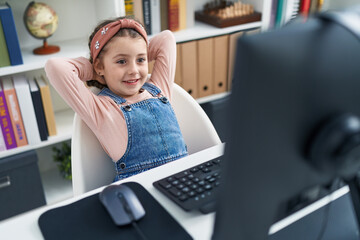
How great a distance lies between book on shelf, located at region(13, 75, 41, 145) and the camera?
5.55ft

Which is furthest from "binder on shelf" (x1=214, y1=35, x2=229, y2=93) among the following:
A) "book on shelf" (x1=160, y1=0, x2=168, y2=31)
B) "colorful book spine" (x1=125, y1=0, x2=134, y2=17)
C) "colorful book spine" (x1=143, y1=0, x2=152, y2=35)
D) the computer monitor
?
the computer monitor

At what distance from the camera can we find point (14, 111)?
1.72m

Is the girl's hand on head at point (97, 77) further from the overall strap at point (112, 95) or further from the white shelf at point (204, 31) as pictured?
the white shelf at point (204, 31)

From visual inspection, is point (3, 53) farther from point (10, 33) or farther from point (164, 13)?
point (164, 13)

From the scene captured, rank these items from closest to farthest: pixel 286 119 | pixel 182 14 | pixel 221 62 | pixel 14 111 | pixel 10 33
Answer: pixel 286 119, pixel 10 33, pixel 14 111, pixel 182 14, pixel 221 62

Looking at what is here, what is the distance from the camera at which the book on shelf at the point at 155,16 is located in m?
1.93

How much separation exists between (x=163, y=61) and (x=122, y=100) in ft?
0.79

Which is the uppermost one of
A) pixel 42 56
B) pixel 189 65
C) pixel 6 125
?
pixel 42 56

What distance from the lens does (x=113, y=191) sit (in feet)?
2.56

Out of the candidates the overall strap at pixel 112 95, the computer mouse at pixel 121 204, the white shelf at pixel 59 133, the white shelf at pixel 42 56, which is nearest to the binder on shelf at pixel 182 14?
the white shelf at pixel 42 56

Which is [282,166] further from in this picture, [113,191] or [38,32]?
[38,32]

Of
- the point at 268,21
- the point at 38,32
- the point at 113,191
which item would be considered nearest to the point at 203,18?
the point at 268,21

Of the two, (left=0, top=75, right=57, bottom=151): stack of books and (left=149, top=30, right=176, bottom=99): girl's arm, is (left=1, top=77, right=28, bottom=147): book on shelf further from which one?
(left=149, top=30, right=176, bottom=99): girl's arm

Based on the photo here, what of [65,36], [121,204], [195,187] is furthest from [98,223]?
[65,36]
